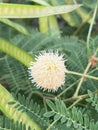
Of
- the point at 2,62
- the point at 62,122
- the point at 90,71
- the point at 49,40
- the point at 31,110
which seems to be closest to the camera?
the point at 62,122

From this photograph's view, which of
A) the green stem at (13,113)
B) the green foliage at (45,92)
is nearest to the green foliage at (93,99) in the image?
the green foliage at (45,92)

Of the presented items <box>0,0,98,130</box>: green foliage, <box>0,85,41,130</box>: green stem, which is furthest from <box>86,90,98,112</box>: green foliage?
<box>0,85,41,130</box>: green stem

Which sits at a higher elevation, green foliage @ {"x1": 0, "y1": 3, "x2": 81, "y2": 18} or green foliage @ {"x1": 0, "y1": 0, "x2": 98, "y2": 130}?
green foliage @ {"x1": 0, "y1": 3, "x2": 81, "y2": 18}

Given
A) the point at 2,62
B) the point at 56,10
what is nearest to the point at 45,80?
the point at 56,10

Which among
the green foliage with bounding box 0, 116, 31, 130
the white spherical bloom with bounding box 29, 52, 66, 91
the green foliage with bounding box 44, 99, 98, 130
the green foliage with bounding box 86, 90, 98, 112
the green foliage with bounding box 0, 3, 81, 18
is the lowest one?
the green foliage with bounding box 0, 116, 31, 130

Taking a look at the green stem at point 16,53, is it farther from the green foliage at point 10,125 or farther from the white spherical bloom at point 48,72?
the green foliage at point 10,125

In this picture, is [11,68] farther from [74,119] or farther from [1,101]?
[74,119]

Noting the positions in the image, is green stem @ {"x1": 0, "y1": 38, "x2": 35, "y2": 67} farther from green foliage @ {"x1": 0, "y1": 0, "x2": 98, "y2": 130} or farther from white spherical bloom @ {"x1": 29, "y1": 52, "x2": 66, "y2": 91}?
white spherical bloom @ {"x1": 29, "y1": 52, "x2": 66, "y2": 91}

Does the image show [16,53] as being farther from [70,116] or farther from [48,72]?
[70,116]
